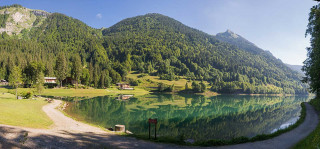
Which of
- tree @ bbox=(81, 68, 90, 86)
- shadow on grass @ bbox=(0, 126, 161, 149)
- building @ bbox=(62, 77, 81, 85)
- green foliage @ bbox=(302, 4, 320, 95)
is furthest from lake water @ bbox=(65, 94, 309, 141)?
building @ bbox=(62, 77, 81, 85)

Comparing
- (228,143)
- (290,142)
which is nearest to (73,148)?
(228,143)

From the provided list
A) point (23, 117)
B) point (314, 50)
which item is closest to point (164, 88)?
point (314, 50)

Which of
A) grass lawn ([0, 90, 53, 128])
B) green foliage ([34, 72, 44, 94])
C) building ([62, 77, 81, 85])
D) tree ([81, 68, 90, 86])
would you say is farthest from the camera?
tree ([81, 68, 90, 86])

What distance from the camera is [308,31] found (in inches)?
1320

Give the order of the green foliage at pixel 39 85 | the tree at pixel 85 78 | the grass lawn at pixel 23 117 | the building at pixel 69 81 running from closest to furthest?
1. the grass lawn at pixel 23 117
2. the green foliage at pixel 39 85
3. the building at pixel 69 81
4. the tree at pixel 85 78

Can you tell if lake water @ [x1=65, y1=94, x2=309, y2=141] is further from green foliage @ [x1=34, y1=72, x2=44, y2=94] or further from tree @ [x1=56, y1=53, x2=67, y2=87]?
tree @ [x1=56, y1=53, x2=67, y2=87]

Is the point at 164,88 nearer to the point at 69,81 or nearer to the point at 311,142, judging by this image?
the point at 69,81

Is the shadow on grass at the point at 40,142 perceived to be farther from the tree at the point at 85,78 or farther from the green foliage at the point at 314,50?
the tree at the point at 85,78

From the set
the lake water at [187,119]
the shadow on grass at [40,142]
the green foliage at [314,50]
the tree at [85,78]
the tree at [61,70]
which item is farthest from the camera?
the tree at [85,78]

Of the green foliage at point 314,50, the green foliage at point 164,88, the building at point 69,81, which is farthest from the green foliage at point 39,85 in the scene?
the green foliage at point 164,88

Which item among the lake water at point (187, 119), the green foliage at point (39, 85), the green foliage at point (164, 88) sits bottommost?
the lake water at point (187, 119)

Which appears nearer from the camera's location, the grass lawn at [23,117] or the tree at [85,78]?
the grass lawn at [23,117]

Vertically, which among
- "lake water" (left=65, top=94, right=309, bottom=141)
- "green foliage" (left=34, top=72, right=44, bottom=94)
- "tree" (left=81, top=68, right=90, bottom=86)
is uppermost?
"tree" (left=81, top=68, right=90, bottom=86)

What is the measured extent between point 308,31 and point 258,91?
17627 cm
